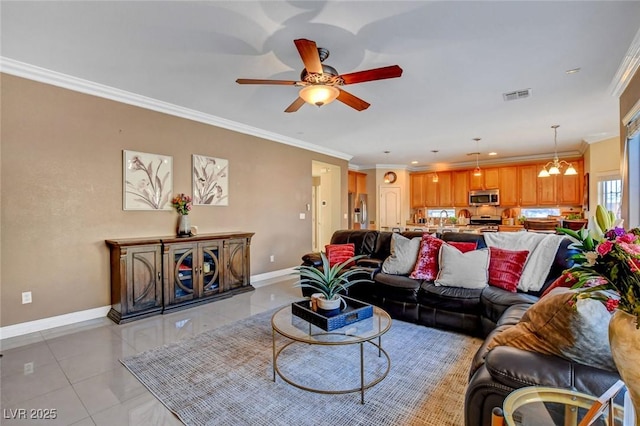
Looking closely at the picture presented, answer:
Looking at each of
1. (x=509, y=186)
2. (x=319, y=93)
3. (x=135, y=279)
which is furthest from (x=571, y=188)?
(x=135, y=279)

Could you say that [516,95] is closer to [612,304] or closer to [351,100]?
[351,100]

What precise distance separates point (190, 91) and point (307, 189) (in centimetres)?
320

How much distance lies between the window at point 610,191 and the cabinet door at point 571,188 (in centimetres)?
126

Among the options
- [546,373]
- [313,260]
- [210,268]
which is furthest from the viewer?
[210,268]

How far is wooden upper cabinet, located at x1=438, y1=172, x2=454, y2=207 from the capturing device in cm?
865

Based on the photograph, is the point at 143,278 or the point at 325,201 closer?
the point at 143,278

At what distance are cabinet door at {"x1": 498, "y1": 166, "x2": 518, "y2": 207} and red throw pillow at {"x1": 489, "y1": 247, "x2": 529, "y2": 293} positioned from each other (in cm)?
559

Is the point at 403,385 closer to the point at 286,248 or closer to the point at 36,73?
the point at 286,248

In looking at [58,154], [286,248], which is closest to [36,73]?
[58,154]

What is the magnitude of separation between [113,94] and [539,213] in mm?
9148

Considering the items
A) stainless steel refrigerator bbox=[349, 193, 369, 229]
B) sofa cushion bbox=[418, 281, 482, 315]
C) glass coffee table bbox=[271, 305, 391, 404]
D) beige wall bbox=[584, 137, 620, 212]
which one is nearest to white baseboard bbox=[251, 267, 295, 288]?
sofa cushion bbox=[418, 281, 482, 315]

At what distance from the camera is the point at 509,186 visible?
770 centimetres

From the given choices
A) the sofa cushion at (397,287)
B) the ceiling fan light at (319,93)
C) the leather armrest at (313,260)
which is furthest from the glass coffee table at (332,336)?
the ceiling fan light at (319,93)

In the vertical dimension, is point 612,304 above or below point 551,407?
above
